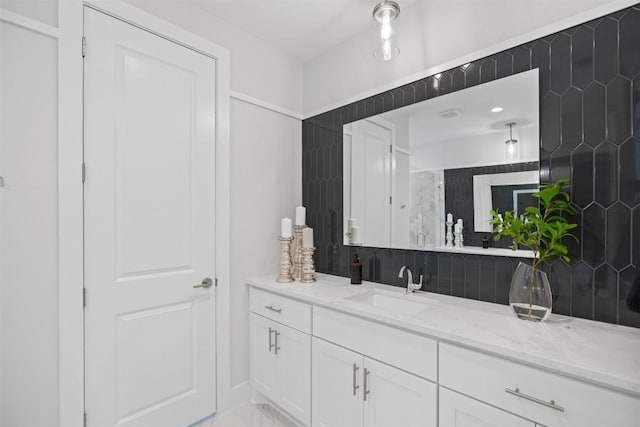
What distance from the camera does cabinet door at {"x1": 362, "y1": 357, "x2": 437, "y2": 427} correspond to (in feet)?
4.05

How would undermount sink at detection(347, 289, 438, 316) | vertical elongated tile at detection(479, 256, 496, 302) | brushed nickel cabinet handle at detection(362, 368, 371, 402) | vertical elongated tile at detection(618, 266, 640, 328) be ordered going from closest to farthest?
vertical elongated tile at detection(618, 266, 640, 328) → brushed nickel cabinet handle at detection(362, 368, 371, 402) → vertical elongated tile at detection(479, 256, 496, 302) → undermount sink at detection(347, 289, 438, 316)

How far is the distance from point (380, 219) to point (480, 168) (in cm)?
67

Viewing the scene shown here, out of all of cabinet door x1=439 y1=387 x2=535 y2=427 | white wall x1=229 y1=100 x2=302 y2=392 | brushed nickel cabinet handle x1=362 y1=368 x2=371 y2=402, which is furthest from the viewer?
white wall x1=229 y1=100 x2=302 y2=392

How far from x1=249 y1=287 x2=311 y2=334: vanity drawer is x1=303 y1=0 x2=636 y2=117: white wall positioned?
1.44m

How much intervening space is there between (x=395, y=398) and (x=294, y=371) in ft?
2.20

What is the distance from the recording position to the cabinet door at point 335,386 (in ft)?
4.87

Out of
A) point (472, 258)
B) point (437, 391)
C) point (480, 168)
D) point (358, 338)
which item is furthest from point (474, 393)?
point (480, 168)

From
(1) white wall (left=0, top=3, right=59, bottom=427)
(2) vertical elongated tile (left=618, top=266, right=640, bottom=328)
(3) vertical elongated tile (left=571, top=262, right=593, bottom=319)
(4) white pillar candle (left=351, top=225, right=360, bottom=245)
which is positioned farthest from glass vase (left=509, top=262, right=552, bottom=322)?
(1) white wall (left=0, top=3, right=59, bottom=427)

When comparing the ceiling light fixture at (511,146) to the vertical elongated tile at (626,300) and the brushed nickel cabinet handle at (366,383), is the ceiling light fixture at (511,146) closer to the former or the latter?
the vertical elongated tile at (626,300)

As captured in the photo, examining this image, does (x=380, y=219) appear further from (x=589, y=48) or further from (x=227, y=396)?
(x=227, y=396)

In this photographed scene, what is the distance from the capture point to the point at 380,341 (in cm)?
139

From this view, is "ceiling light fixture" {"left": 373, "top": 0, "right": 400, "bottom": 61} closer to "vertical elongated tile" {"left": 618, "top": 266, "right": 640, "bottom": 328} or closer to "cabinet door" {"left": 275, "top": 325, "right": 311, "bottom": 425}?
"vertical elongated tile" {"left": 618, "top": 266, "right": 640, "bottom": 328}

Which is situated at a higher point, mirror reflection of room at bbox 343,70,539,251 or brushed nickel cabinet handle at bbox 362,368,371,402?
mirror reflection of room at bbox 343,70,539,251

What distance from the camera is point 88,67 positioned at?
1.54 metres
